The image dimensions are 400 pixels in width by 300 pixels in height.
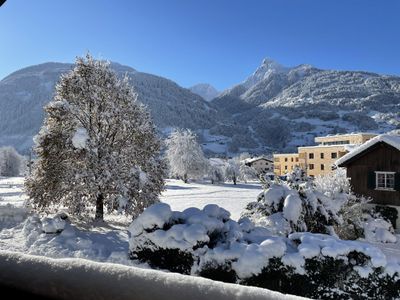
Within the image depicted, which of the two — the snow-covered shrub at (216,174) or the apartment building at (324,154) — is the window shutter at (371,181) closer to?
the apartment building at (324,154)

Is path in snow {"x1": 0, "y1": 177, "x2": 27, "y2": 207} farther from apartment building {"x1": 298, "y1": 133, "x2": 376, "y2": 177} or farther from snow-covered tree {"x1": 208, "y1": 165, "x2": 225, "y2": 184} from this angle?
apartment building {"x1": 298, "y1": 133, "x2": 376, "y2": 177}

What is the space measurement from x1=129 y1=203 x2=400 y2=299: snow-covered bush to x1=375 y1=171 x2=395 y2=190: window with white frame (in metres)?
17.7

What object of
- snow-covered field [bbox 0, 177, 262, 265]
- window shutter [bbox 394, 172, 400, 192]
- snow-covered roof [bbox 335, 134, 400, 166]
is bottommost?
snow-covered field [bbox 0, 177, 262, 265]

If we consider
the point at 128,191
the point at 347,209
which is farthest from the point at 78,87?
the point at 347,209

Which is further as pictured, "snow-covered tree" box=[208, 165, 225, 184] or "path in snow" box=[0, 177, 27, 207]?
"snow-covered tree" box=[208, 165, 225, 184]

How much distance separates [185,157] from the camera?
65.6 meters

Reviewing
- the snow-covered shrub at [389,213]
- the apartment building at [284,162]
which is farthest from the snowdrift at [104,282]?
the apartment building at [284,162]

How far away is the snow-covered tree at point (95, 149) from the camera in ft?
55.0

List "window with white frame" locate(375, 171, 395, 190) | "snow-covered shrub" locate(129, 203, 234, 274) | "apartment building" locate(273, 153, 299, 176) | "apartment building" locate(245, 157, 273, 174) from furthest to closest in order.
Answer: "apartment building" locate(245, 157, 273, 174), "apartment building" locate(273, 153, 299, 176), "window with white frame" locate(375, 171, 395, 190), "snow-covered shrub" locate(129, 203, 234, 274)

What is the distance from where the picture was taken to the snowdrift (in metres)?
1.55

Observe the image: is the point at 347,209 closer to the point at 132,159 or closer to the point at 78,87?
the point at 132,159

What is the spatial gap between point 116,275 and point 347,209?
18.6 metres

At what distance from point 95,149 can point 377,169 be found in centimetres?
1899

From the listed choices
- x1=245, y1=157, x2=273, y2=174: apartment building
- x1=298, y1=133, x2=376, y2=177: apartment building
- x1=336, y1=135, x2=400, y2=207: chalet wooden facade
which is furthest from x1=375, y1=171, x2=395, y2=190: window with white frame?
x1=245, y1=157, x2=273, y2=174: apartment building
